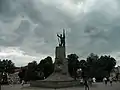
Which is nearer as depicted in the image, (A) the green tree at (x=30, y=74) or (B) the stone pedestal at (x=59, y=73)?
(B) the stone pedestal at (x=59, y=73)

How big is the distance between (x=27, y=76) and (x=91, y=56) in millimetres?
36724

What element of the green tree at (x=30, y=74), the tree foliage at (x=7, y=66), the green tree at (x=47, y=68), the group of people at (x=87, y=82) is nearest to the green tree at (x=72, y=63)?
the green tree at (x=47, y=68)

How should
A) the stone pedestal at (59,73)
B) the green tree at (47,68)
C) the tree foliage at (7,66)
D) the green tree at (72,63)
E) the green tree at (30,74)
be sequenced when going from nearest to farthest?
1. the stone pedestal at (59,73)
2. the green tree at (30,74)
3. the green tree at (47,68)
4. the green tree at (72,63)
5. the tree foliage at (7,66)

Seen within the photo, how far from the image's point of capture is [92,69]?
93.7 meters

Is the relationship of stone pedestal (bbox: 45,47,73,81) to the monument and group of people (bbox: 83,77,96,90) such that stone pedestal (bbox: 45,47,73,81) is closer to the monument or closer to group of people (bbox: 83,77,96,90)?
the monument

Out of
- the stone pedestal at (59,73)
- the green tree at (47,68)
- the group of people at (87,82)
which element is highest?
the green tree at (47,68)

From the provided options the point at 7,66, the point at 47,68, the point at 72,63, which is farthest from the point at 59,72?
the point at 7,66

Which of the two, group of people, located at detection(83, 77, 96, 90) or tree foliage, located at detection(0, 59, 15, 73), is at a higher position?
tree foliage, located at detection(0, 59, 15, 73)

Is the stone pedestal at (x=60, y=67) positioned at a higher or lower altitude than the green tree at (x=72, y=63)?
lower

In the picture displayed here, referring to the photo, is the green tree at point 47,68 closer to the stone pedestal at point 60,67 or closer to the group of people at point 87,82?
the group of people at point 87,82

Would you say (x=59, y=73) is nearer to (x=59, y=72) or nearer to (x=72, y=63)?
(x=59, y=72)

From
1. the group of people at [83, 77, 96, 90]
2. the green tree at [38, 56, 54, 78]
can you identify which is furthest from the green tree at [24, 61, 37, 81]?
the group of people at [83, 77, 96, 90]

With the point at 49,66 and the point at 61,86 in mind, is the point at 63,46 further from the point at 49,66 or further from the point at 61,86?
the point at 49,66

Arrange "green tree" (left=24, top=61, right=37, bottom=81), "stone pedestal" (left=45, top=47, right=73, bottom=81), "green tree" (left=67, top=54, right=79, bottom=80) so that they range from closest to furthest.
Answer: "stone pedestal" (left=45, top=47, right=73, bottom=81)
"green tree" (left=24, top=61, right=37, bottom=81)
"green tree" (left=67, top=54, right=79, bottom=80)
